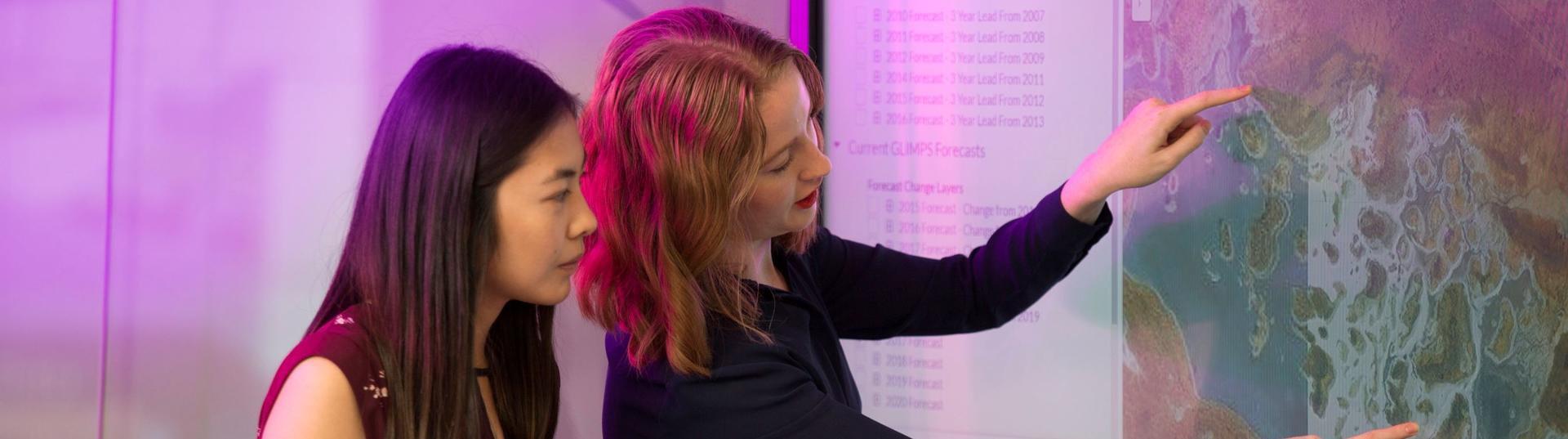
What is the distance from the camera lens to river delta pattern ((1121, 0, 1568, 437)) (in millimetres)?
2029

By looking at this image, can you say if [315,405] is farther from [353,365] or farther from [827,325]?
[827,325]

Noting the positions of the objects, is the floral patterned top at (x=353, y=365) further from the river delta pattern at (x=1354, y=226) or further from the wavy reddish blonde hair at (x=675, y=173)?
the river delta pattern at (x=1354, y=226)

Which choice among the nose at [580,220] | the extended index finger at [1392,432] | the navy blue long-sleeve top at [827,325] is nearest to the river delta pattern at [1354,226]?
the navy blue long-sleeve top at [827,325]

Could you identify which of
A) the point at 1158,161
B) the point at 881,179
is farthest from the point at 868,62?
the point at 1158,161

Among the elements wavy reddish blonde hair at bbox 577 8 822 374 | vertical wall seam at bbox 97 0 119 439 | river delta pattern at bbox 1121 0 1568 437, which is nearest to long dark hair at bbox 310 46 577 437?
wavy reddish blonde hair at bbox 577 8 822 374

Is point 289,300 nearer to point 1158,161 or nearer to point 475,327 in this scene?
point 475,327

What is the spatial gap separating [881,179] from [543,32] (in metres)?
0.72

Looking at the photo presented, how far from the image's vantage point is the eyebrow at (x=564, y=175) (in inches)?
42.1

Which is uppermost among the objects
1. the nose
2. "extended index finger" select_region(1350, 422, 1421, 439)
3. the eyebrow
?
the eyebrow

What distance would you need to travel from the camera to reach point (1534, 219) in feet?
6.66

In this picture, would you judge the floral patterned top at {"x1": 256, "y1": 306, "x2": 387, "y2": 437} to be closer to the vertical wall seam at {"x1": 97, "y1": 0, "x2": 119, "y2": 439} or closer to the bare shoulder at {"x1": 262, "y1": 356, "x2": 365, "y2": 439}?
the bare shoulder at {"x1": 262, "y1": 356, "x2": 365, "y2": 439}

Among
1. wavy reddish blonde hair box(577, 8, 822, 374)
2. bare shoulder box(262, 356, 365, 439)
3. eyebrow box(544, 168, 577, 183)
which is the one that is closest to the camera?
bare shoulder box(262, 356, 365, 439)

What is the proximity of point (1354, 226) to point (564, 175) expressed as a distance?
4.80ft

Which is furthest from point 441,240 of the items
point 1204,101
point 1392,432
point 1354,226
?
point 1354,226
